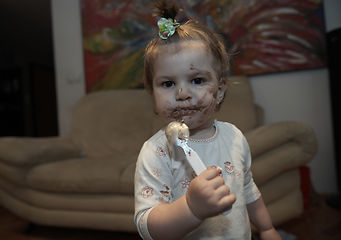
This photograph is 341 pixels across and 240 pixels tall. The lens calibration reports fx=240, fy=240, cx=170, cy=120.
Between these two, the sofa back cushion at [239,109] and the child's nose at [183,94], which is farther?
the sofa back cushion at [239,109]

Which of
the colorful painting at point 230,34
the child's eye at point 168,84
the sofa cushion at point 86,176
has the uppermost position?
the colorful painting at point 230,34

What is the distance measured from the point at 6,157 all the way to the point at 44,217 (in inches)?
17.0

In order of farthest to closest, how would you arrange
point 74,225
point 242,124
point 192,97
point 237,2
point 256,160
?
point 237,2, point 242,124, point 74,225, point 256,160, point 192,97

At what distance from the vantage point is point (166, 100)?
1.79 feet

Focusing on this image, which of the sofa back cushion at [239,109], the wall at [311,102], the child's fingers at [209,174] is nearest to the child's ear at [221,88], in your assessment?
the child's fingers at [209,174]

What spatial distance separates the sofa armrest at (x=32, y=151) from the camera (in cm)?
145

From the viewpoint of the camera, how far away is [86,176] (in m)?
1.29

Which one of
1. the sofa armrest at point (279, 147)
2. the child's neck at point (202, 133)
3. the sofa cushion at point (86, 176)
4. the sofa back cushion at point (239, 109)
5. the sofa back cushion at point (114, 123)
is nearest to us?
the child's neck at point (202, 133)

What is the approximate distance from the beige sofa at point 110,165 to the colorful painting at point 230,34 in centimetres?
37

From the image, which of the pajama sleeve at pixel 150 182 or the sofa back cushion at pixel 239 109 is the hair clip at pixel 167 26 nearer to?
the pajama sleeve at pixel 150 182

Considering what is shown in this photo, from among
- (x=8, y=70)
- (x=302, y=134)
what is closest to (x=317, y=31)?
(x=302, y=134)

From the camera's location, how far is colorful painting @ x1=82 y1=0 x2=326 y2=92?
1.89 metres

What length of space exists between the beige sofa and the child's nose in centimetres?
67

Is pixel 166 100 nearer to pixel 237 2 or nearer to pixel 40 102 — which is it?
pixel 237 2
